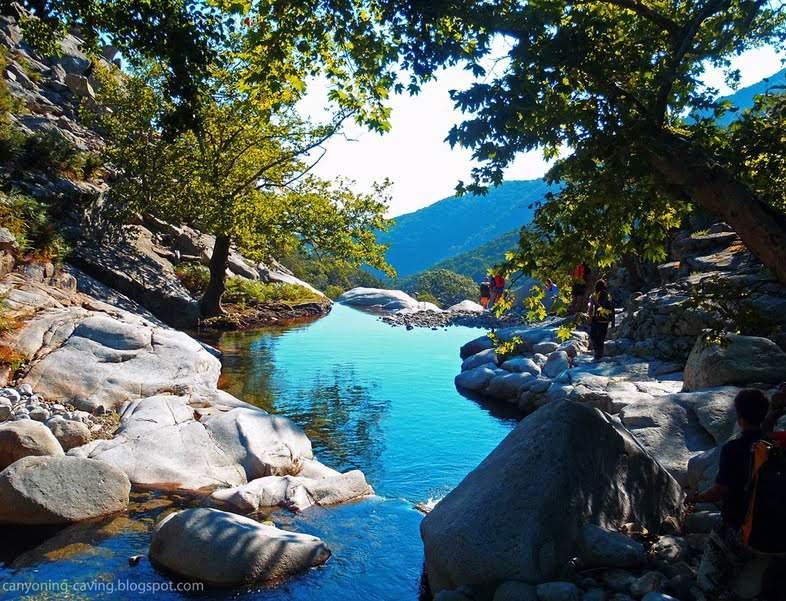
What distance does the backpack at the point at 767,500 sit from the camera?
4.73 meters

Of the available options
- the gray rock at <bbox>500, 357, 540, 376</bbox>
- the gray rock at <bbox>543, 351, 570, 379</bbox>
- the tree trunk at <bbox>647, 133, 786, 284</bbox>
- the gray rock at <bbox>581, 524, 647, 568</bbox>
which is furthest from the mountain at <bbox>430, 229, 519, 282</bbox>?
the gray rock at <bbox>581, 524, 647, 568</bbox>

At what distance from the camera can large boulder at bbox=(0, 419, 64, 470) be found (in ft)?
29.9

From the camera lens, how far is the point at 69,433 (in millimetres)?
10250

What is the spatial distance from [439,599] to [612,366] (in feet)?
44.5

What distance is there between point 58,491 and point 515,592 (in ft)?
20.1

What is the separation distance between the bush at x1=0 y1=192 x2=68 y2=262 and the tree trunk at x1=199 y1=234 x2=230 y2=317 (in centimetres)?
775

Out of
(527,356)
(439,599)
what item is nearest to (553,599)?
(439,599)

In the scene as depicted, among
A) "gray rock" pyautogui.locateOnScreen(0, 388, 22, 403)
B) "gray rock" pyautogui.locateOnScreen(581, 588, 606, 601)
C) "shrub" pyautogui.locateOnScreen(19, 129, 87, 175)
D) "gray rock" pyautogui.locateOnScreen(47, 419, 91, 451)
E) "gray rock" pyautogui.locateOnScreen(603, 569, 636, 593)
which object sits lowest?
"gray rock" pyautogui.locateOnScreen(47, 419, 91, 451)

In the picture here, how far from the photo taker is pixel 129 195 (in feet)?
82.8

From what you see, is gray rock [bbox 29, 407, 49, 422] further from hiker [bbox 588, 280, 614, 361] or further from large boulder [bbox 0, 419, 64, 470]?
hiker [bbox 588, 280, 614, 361]

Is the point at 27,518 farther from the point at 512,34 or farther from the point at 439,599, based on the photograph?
the point at 512,34

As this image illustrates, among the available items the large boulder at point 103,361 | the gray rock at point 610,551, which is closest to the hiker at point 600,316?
the large boulder at point 103,361

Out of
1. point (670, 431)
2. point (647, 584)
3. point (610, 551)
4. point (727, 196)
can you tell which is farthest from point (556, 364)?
point (647, 584)

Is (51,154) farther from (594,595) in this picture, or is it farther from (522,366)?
(594,595)
